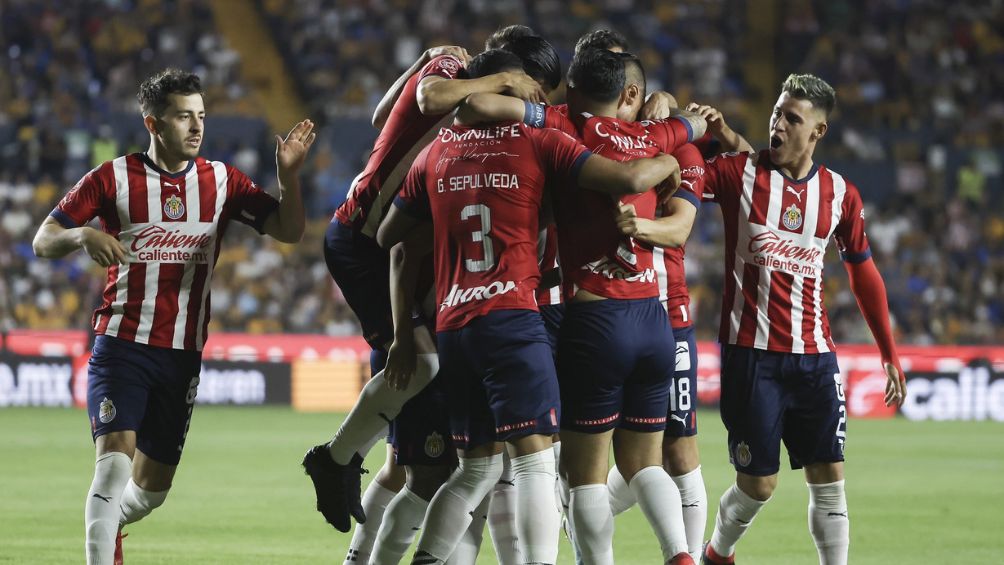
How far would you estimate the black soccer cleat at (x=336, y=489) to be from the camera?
236 inches

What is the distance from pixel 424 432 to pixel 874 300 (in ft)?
7.44

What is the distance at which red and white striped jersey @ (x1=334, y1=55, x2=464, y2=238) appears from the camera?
19.3ft

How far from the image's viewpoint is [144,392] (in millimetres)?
5977

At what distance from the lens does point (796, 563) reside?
7.29 m

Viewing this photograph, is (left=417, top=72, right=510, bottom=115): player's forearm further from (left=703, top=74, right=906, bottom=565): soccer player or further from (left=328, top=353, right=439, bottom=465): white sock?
(left=703, top=74, right=906, bottom=565): soccer player

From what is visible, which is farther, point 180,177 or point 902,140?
point 902,140

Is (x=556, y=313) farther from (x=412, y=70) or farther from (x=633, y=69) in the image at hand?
(x=412, y=70)

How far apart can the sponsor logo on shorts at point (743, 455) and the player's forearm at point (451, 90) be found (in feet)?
6.85

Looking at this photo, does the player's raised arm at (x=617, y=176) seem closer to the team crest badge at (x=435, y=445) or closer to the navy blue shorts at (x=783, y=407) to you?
the team crest badge at (x=435, y=445)

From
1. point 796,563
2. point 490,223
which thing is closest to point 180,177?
point 490,223

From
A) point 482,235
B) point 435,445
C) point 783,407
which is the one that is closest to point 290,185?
point 435,445

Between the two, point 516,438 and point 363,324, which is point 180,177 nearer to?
point 363,324

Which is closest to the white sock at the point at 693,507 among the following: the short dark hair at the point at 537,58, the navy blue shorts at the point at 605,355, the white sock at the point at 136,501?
the navy blue shorts at the point at 605,355

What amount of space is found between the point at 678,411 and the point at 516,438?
1656mm
